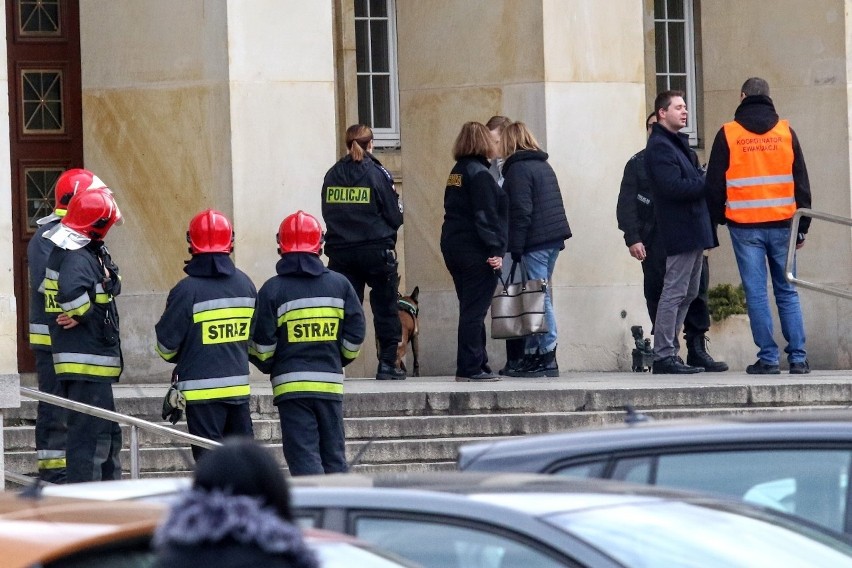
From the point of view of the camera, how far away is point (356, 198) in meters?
12.4

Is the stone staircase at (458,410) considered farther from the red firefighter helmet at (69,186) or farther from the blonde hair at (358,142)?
the blonde hair at (358,142)

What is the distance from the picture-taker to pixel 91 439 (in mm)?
9266

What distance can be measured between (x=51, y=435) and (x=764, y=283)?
17.5 ft

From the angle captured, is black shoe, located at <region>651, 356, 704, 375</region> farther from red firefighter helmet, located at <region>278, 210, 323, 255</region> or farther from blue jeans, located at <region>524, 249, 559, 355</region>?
red firefighter helmet, located at <region>278, 210, 323, 255</region>

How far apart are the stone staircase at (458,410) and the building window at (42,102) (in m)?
3.98

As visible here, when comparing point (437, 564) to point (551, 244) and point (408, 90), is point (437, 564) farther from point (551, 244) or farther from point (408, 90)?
point (408, 90)

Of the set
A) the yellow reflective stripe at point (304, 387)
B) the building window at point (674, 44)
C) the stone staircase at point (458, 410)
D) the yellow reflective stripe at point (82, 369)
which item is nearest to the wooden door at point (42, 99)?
the stone staircase at point (458, 410)

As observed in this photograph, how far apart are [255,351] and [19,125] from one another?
6.36m

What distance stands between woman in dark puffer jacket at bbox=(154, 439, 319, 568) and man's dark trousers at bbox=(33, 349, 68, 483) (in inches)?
275

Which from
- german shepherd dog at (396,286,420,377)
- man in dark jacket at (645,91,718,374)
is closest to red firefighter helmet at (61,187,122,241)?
man in dark jacket at (645,91,718,374)

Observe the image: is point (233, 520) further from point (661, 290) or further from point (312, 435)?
point (661, 290)

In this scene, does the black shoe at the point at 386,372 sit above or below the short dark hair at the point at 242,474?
below

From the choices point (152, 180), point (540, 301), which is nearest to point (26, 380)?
point (152, 180)

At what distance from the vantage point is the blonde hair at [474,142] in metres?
12.0
